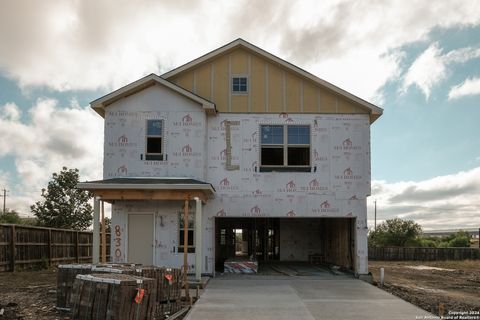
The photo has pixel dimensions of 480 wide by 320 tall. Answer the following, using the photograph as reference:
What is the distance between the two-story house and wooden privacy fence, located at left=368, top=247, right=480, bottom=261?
19186 mm

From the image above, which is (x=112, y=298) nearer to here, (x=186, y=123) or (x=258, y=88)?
(x=186, y=123)

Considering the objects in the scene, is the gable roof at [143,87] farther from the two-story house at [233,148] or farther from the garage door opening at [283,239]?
the garage door opening at [283,239]

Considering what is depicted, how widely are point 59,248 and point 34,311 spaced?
1325 centimetres

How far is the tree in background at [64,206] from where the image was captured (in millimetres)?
34938

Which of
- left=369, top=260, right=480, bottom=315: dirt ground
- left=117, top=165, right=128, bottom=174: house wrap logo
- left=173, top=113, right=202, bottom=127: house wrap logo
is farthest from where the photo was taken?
left=173, top=113, right=202, bottom=127: house wrap logo

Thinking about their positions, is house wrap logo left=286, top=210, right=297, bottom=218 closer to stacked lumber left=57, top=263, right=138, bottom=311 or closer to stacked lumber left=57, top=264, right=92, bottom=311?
stacked lumber left=57, top=263, right=138, bottom=311

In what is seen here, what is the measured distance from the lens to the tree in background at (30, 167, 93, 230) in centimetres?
3494

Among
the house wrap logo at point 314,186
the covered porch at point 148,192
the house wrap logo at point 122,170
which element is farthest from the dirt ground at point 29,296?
the house wrap logo at point 314,186

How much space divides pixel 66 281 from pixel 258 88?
401 inches

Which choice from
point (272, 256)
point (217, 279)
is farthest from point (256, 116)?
point (272, 256)

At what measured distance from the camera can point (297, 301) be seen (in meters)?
13.0

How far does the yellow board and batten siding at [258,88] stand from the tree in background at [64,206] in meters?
18.5

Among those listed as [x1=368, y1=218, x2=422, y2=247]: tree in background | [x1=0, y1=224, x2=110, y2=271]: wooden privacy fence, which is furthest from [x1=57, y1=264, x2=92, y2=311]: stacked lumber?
[x1=368, y1=218, x2=422, y2=247]: tree in background

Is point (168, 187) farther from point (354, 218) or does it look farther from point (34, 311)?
point (354, 218)
